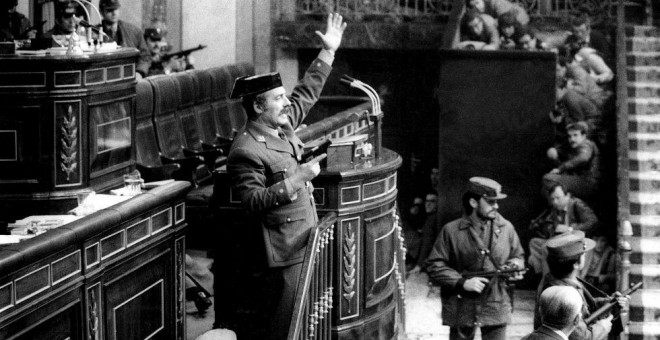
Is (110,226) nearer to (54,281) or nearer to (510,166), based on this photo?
(54,281)

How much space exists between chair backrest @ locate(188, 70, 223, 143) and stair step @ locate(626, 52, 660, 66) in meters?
4.51

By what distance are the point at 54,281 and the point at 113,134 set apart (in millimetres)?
2907

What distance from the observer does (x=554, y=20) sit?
14570 millimetres

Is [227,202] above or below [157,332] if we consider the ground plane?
above

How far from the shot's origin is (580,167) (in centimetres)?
1359

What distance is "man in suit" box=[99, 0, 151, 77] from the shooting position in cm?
1112

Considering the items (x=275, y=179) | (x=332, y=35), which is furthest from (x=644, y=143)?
Answer: (x=275, y=179)

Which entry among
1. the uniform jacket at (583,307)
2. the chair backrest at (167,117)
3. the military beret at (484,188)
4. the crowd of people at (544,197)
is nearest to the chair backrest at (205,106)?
the chair backrest at (167,117)

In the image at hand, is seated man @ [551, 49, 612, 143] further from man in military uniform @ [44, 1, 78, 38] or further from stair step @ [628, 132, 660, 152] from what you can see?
man in military uniform @ [44, 1, 78, 38]

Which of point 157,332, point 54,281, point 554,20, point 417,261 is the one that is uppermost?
point 554,20

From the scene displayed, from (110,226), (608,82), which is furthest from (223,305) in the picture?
(608,82)

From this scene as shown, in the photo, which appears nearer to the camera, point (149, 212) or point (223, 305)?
point (149, 212)

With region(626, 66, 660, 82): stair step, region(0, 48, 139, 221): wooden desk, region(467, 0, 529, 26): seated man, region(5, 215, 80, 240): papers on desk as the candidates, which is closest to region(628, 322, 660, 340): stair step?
region(626, 66, 660, 82): stair step

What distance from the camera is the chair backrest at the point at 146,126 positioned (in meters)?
10.8
